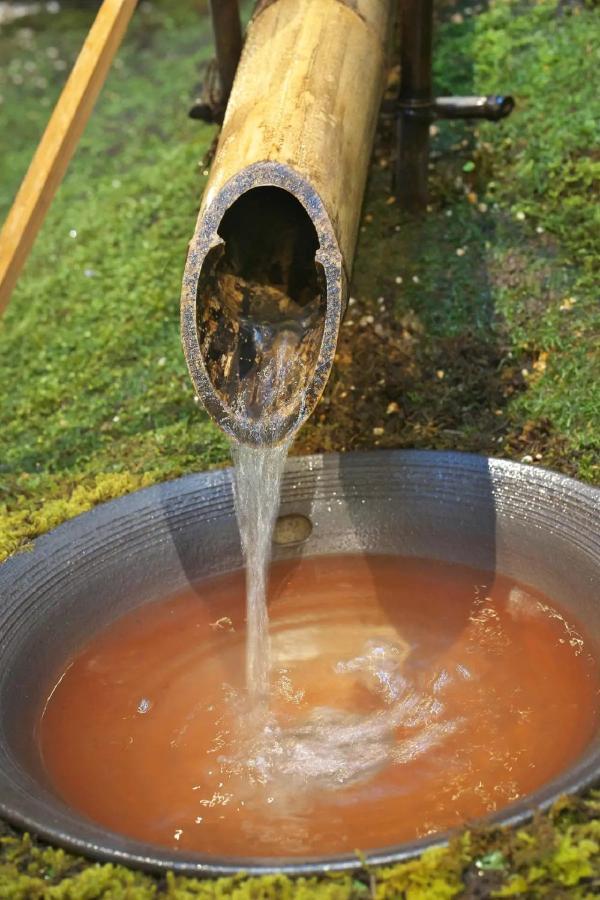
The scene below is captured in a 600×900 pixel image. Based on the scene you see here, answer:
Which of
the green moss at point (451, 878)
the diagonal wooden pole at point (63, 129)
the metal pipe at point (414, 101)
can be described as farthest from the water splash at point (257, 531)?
the metal pipe at point (414, 101)

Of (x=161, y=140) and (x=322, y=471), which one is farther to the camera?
(x=161, y=140)

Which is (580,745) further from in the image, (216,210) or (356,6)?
(356,6)

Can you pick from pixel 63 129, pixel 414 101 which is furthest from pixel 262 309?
pixel 414 101

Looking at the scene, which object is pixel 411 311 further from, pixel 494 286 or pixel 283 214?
pixel 283 214

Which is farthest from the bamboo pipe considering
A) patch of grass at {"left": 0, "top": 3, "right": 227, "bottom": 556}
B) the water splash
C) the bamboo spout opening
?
patch of grass at {"left": 0, "top": 3, "right": 227, "bottom": 556}

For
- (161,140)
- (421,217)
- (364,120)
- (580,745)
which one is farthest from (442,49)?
(580,745)

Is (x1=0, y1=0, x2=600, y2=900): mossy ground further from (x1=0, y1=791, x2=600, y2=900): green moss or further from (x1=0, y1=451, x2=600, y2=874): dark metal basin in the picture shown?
(x1=0, y1=791, x2=600, y2=900): green moss
